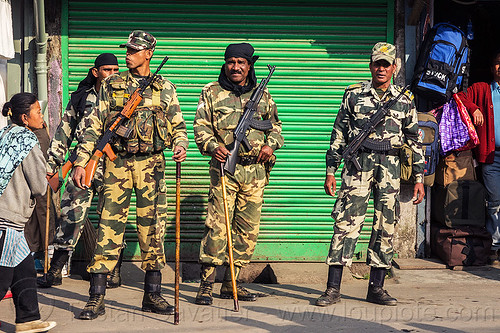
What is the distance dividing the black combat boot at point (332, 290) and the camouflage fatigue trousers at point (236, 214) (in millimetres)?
755

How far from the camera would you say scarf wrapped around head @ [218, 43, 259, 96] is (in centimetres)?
653

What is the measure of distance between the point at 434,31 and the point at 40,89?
174 inches

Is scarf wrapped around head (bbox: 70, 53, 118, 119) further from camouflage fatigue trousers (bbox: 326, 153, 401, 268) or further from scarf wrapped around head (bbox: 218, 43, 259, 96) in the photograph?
camouflage fatigue trousers (bbox: 326, 153, 401, 268)

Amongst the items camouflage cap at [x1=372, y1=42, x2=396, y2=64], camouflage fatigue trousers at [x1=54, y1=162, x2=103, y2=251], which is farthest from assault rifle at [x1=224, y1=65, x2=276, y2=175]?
camouflage fatigue trousers at [x1=54, y1=162, x2=103, y2=251]

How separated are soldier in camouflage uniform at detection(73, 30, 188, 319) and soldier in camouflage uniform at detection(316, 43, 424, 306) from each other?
4.99 ft

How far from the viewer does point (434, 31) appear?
27.0ft

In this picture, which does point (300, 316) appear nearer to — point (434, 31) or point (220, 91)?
point (220, 91)

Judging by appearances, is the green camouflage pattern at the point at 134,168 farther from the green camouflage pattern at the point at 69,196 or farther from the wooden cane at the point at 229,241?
the green camouflage pattern at the point at 69,196

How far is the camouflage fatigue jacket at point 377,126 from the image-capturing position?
661cm

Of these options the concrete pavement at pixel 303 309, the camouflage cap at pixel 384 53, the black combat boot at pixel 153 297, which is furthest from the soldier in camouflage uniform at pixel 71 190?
the camouflage cap at pixel 384 53

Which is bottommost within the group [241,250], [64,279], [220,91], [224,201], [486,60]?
[64,279]

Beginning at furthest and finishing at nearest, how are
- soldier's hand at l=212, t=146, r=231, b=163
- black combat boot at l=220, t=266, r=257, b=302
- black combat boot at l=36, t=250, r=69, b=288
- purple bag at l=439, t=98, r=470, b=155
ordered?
purple bag at l=439, t=98, r=470, b=155 < black combat boot at l=36, t=250, r=69, b=288 < black combat boot at l=220, t=266, r=257, b=302 < soldier's hand at l=212, t=146, r=231, b=163

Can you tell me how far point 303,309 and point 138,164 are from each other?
1881 millimetres

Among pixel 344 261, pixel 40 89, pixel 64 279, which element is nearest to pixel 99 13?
pixel 40 89
